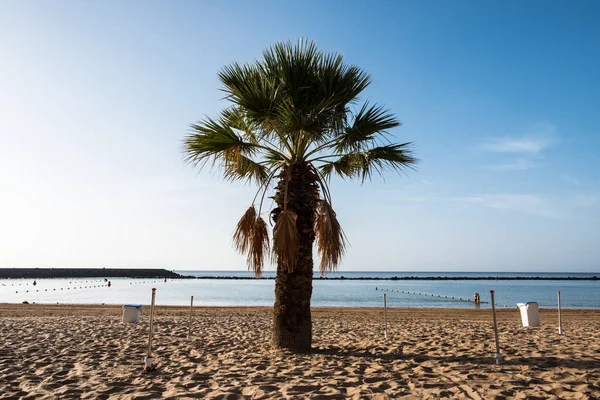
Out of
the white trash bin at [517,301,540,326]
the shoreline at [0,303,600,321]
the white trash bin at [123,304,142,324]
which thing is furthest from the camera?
the shoreline at [0,303,600,321]

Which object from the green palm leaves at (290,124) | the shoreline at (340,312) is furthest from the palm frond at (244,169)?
the shoreline at (340,312)

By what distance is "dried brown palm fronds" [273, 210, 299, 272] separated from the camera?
764cm

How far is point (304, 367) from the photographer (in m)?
6.73

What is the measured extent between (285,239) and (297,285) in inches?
40.3

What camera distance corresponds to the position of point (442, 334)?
10.7 metres

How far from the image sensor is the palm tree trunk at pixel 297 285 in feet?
26.6

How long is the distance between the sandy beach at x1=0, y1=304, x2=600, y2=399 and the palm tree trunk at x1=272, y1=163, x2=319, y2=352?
0.36m

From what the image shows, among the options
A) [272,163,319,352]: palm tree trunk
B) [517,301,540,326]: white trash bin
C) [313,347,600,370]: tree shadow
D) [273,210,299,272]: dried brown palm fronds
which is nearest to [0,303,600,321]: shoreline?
[517,301,540,326]: white trash bin

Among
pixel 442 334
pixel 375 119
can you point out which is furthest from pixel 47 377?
pixel 442 334

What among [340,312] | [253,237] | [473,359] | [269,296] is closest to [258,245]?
[253,237]

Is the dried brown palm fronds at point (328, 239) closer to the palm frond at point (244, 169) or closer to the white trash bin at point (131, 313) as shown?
the palm frond at point (244, 169)

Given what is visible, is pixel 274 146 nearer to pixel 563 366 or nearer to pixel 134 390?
pixel 134 390

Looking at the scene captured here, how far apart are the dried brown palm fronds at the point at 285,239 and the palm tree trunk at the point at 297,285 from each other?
0.37 metres

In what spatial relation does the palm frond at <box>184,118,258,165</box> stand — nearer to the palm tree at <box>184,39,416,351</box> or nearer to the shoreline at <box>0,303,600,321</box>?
the palm tree at <box>184,39,416,351</box>
